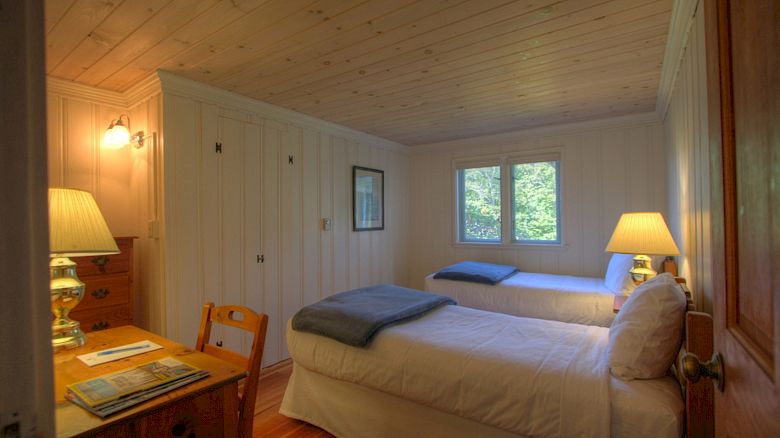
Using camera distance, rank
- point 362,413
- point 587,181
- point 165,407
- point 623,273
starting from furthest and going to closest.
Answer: point 587,181
point 623,273
point 362,413
point 165,407

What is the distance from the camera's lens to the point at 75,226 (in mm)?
1374

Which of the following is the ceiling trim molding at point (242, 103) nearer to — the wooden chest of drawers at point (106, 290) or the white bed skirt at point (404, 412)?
the wooden chest of drawers at point (106, 290)

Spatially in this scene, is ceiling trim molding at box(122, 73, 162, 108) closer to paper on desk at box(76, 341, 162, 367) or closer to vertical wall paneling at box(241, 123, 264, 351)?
vertical wall paneling at box(241, 123, 264, 351)

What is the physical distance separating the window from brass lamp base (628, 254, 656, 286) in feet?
4.80

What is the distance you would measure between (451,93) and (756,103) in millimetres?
2498

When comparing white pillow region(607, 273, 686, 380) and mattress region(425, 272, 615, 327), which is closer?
white pillow region(607, 273, 686, 380)

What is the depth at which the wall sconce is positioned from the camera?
2668 millimetres

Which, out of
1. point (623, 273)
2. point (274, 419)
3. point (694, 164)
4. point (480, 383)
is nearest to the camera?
point (480, 383)

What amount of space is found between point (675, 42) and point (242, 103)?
2.95 m

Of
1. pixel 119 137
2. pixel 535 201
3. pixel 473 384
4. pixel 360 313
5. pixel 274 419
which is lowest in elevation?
pixel 274 419

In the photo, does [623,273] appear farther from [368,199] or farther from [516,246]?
[368,199]

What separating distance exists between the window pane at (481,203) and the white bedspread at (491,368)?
232cm

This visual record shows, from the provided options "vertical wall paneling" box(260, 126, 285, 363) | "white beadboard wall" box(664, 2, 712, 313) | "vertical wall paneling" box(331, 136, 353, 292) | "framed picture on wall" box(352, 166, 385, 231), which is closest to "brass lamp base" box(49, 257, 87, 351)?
"vertical wall paneling" box(260, 126, 285, 363)

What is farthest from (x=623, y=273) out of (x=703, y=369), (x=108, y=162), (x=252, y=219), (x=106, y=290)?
(x=108, y=162)
